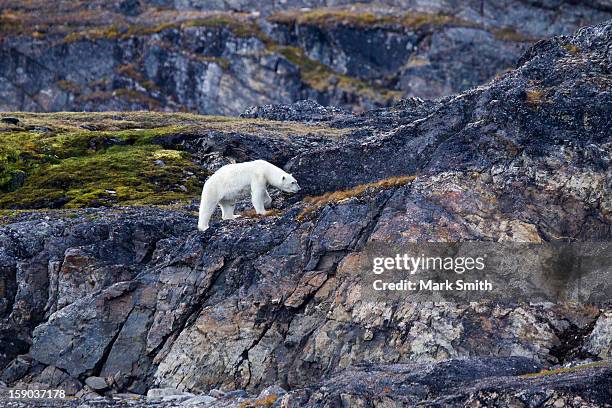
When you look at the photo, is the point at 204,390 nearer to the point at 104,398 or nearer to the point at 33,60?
the point at 104,398

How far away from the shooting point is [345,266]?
34.2 metres

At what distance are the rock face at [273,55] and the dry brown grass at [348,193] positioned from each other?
115568mm

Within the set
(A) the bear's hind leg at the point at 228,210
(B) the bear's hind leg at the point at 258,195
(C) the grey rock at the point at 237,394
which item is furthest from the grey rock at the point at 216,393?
(A) the bear's hind leg at the point at 228,210

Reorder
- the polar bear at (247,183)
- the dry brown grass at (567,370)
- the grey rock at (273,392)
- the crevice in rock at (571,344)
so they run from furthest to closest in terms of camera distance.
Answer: the polar bear at (247,183)
the crevice in rock at (571,344)
the grey rock at (273,392)
the dry brown grass at (567,370)

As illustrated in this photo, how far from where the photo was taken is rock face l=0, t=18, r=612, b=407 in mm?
31984

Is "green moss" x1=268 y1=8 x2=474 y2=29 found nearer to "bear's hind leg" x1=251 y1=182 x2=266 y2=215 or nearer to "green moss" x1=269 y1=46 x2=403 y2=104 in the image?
"green moss" x1=269 y1=46 x2=403 y2=104

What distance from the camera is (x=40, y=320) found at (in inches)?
1526

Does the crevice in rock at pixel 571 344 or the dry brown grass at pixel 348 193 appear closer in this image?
the crevice in rock at pixel 571 344

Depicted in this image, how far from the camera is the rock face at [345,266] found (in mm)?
31984

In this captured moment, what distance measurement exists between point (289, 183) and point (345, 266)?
5.55m

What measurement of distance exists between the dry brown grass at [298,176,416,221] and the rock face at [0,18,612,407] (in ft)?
0.35

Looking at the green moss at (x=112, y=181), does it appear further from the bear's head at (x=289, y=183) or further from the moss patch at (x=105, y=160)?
the bear's head at (x=289, y=183)

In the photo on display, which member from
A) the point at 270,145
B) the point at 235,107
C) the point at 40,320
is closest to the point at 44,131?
the point at 270,145

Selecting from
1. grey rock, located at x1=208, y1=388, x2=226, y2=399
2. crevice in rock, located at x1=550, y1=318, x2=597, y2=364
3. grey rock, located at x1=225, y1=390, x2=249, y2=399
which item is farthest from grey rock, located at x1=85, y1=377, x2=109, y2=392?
crevice in rock, located at x1=550, y1=318, x2=597, y2=364
